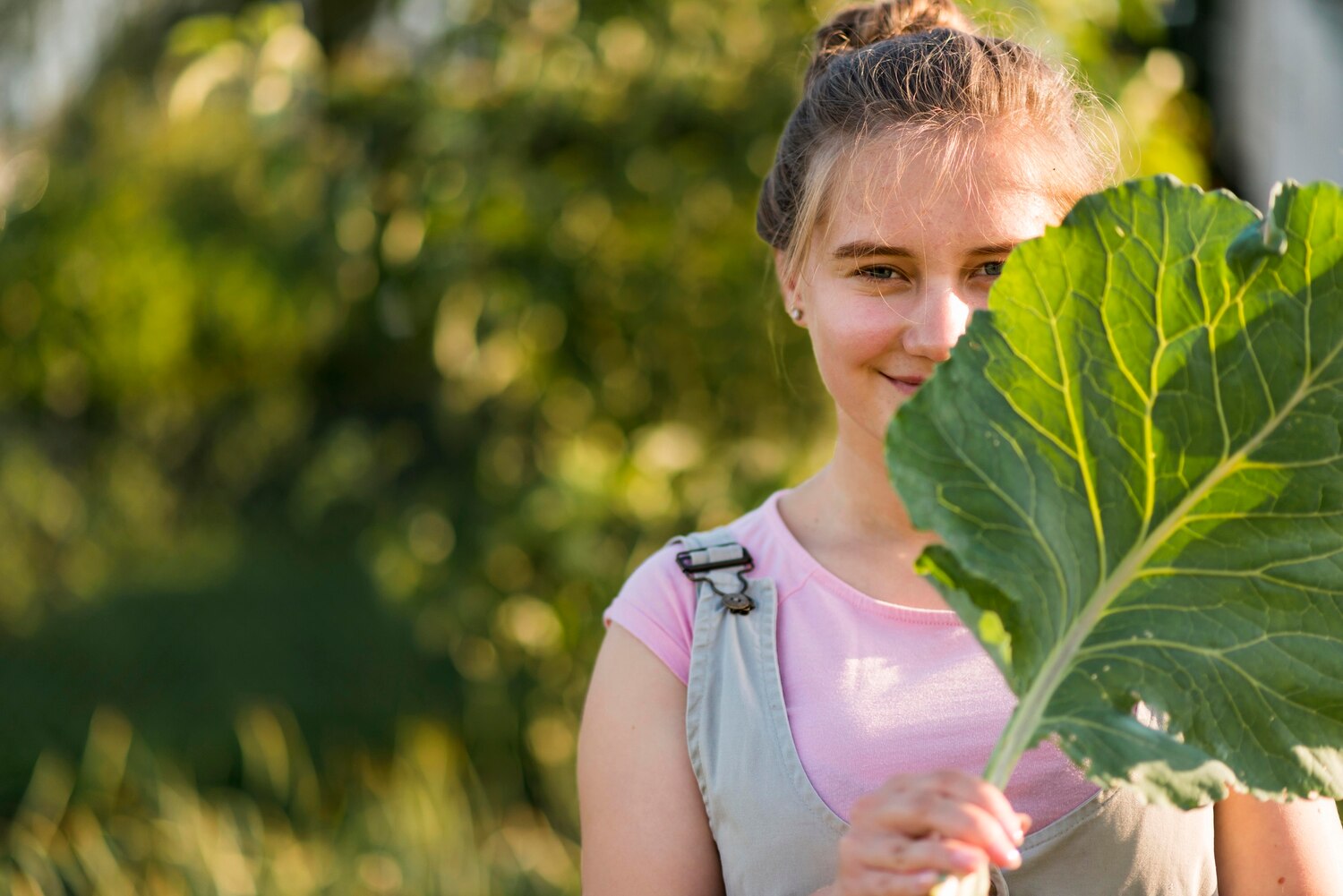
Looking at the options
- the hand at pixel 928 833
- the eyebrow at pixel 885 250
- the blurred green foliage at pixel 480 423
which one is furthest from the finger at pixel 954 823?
the blurred green foliage at pixel 480 423

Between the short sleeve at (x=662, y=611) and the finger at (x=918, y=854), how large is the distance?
0.59 meters

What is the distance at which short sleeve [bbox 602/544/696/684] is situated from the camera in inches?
63.8

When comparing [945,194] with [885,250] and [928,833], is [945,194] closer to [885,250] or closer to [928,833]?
[885,250]

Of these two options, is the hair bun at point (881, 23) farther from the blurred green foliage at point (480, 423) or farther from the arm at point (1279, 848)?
the arm at point (1279, 848)

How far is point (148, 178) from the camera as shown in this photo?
8023mm

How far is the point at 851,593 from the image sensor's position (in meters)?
1.64

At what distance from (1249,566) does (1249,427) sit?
0.12 metres

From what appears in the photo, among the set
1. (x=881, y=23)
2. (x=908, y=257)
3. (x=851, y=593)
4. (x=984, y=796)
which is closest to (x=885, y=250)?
(x=908, y=257)

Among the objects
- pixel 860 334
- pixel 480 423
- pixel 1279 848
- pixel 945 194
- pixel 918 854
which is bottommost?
pixel 480 423

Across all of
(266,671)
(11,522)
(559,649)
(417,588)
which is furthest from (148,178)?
(559,649)

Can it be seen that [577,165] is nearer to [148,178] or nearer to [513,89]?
[513,89]

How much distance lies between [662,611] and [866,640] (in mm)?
248

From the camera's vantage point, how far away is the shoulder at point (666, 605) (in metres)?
1.62

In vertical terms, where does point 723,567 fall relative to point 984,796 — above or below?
below
